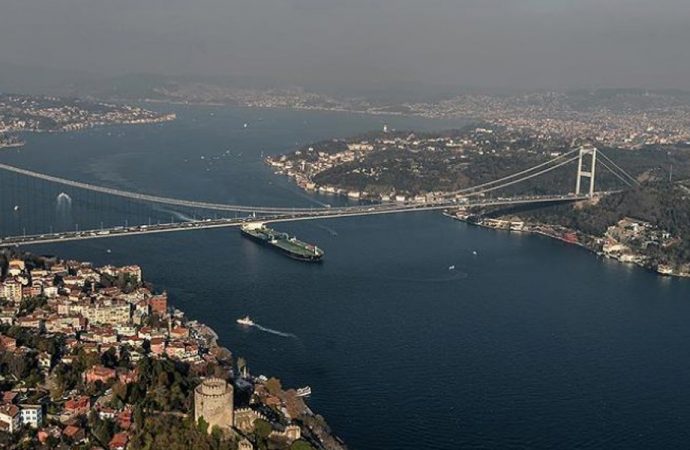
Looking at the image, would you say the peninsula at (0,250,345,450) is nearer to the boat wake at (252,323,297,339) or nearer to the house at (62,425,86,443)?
the house at (62,425,86,443)

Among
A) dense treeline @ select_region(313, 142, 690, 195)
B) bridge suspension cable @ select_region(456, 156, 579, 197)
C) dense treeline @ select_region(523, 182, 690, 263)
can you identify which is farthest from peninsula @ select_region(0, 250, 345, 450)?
dense treeline @ select_region(313, 142, 690, 195)

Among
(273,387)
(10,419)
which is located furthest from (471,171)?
(10,419)

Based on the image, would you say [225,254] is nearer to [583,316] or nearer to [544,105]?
[583,316]

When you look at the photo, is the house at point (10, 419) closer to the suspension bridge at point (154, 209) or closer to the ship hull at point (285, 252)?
the suspension bridge at point (154, 209)

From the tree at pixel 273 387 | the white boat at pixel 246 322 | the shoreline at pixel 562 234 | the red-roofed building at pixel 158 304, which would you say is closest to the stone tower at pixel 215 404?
the tree at pixel 273 387

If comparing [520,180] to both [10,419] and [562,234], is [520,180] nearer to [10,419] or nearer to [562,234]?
[562,234]

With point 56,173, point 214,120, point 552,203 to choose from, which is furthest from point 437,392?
point 214,120
